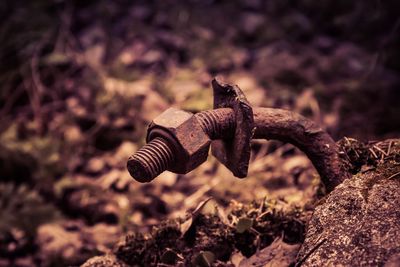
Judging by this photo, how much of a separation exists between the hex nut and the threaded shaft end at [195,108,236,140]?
0.03m

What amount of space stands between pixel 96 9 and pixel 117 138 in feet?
6.76

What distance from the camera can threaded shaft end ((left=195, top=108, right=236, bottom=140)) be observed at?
157 cm

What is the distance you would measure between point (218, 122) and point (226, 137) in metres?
0.10

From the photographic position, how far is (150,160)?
1.44 meters

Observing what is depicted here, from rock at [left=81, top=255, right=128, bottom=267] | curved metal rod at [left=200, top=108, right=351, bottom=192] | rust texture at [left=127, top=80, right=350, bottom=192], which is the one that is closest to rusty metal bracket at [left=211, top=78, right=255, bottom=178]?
rust texture at [left=127, top=80, right=350, bottom=192]

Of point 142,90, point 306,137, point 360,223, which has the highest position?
point 306,137

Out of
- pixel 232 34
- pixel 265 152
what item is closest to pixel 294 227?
pixel 265 152

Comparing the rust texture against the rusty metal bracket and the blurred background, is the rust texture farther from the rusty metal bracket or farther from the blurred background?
the blurred background

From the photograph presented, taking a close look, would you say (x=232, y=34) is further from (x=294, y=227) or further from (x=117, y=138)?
(x=294, y=227)

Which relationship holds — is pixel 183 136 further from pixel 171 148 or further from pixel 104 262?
pixel 104 262

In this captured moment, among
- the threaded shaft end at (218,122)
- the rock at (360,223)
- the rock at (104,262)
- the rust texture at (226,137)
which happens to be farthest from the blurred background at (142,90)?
the threaded shaft end at (218,122)

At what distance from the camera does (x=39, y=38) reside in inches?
188

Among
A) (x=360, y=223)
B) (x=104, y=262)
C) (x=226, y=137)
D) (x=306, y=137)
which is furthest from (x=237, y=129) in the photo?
(x=104, y=262)

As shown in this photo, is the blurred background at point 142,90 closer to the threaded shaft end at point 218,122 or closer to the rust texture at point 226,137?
the rust texture at point 226,137
